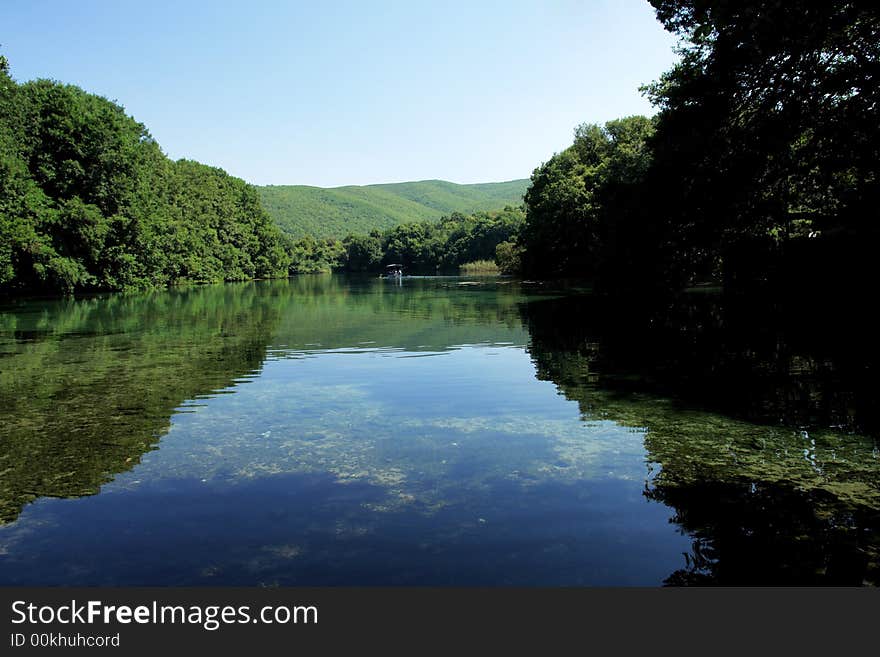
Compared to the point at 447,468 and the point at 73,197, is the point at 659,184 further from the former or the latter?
the point at 73,197

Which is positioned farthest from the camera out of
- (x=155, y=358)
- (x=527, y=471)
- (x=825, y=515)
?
(x=155, y=358)

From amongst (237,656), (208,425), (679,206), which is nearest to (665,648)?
(237,656)

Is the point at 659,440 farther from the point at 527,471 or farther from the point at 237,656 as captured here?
the point at 237,656

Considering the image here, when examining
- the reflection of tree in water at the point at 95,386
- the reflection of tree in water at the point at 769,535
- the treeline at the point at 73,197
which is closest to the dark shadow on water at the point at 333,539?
the reflection of tree in water at the point at 769,535

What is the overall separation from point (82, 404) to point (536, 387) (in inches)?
321

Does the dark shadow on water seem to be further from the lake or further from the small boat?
the small boat

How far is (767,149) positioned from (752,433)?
356 inches

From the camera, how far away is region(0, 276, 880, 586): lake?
4.96 metres

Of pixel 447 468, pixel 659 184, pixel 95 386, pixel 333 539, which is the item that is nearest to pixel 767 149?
pixel 659 184

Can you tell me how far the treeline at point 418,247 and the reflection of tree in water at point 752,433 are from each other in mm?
126749

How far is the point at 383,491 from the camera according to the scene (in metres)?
6.71

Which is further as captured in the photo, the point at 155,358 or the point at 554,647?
the point at 155,358

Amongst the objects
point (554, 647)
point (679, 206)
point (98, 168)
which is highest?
point (98, 168)

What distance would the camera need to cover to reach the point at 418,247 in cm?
15738
